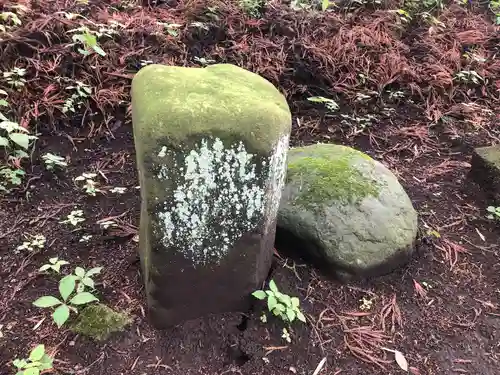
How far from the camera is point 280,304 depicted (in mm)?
2369

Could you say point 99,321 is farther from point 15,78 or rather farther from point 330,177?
point 15,78

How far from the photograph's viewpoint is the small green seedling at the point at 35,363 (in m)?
1.95

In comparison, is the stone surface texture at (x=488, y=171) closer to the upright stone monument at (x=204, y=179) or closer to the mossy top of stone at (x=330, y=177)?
the mossy top of stone at (x=330, y=177)

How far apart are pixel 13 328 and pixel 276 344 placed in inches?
52.7

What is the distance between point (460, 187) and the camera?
142 inches

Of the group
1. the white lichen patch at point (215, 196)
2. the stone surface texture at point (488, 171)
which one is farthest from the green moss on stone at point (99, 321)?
the stone surface texture at point (488, 171)

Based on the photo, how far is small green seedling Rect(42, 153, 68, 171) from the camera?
315cm

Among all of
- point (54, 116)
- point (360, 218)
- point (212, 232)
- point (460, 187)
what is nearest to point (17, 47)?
point (54, 116)

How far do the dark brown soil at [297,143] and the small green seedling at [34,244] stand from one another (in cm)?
5

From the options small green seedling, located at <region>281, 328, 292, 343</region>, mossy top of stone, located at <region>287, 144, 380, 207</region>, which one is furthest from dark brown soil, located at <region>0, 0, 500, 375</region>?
mossy top of stone, located at <region>287, 144, 380, 207</region>

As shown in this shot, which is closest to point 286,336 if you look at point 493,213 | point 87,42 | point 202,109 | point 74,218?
point 202,109

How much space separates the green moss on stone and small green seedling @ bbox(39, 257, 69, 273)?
0.32 m

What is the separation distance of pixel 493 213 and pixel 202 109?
2534 millimetres

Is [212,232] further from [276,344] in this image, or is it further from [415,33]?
[415,33]
